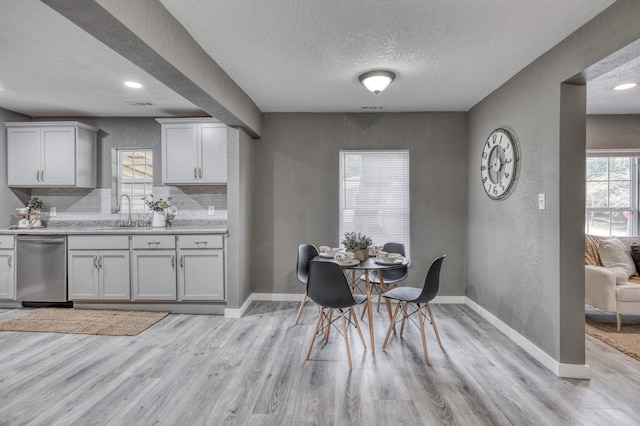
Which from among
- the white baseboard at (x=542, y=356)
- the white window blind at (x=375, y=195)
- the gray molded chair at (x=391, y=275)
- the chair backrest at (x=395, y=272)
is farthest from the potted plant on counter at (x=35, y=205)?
the white baseboard at (x=542, y=356)

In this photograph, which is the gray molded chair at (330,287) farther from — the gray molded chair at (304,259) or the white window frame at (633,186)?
the white window frame at (633,186)

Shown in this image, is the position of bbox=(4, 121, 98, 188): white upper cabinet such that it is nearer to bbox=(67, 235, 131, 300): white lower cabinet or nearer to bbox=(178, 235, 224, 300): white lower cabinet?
bbox=(67, 235, 131, 300): white lower cabinet

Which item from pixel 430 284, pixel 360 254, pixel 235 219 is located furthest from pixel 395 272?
pixel 235 219

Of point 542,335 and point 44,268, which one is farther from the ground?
point 44,268

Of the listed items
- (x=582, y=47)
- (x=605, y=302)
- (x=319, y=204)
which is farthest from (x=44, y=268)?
(x=605, y=302)

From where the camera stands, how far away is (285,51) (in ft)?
8.62

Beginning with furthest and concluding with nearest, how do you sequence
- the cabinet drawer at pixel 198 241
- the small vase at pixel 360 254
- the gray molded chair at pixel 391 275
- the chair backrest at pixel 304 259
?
1. the cabinet drawer at pixel 198 241
2. the chair backrest at pixel 304 259
3. the gray molded chair at pixel 391 275
4. the small vase at pixel 360 254

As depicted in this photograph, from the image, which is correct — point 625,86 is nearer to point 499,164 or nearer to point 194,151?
point 499,164

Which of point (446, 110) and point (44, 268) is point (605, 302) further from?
point (44, 268)

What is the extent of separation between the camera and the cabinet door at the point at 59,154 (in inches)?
165

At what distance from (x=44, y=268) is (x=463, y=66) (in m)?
5.10

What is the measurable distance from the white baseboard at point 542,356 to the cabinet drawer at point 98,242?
4203 millimetres

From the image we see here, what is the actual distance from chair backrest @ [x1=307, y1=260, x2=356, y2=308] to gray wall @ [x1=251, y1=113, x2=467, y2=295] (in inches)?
67.7

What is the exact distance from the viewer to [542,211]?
8.82ft
